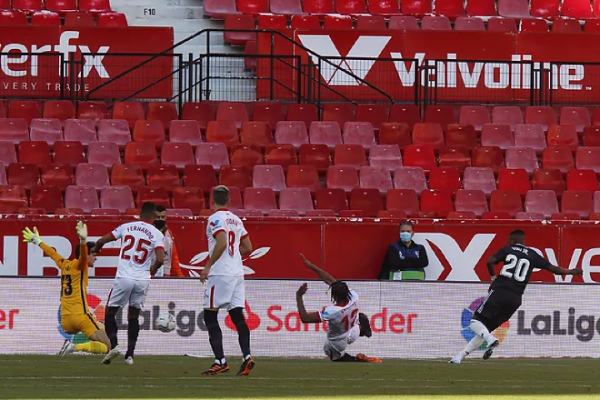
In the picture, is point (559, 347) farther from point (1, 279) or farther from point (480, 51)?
point (480, 51)

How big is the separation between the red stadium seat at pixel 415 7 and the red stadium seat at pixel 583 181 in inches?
266

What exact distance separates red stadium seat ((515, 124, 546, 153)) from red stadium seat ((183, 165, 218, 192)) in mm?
5532

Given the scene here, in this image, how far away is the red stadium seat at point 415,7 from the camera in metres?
31.2

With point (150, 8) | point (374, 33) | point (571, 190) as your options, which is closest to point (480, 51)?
point (374, 33)

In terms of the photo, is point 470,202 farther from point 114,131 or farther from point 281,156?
point 114,131

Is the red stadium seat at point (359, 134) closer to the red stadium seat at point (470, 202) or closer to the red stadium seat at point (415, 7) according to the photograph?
the red stadium seat at point (470, 202)

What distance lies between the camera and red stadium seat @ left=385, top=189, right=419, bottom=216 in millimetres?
24219

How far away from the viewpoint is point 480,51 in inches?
1128

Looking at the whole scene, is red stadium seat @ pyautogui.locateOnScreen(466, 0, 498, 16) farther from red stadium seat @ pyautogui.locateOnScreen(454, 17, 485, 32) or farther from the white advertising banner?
the white advertising banner

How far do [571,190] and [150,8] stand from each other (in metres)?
9.35

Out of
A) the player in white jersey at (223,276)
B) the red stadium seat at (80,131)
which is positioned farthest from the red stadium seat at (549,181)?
the player in white jersey at (223,276)

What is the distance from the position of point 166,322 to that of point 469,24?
13.3 m

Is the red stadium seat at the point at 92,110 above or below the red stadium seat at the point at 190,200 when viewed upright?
above

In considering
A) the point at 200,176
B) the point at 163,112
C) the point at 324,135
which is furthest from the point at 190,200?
the point at 324,135
